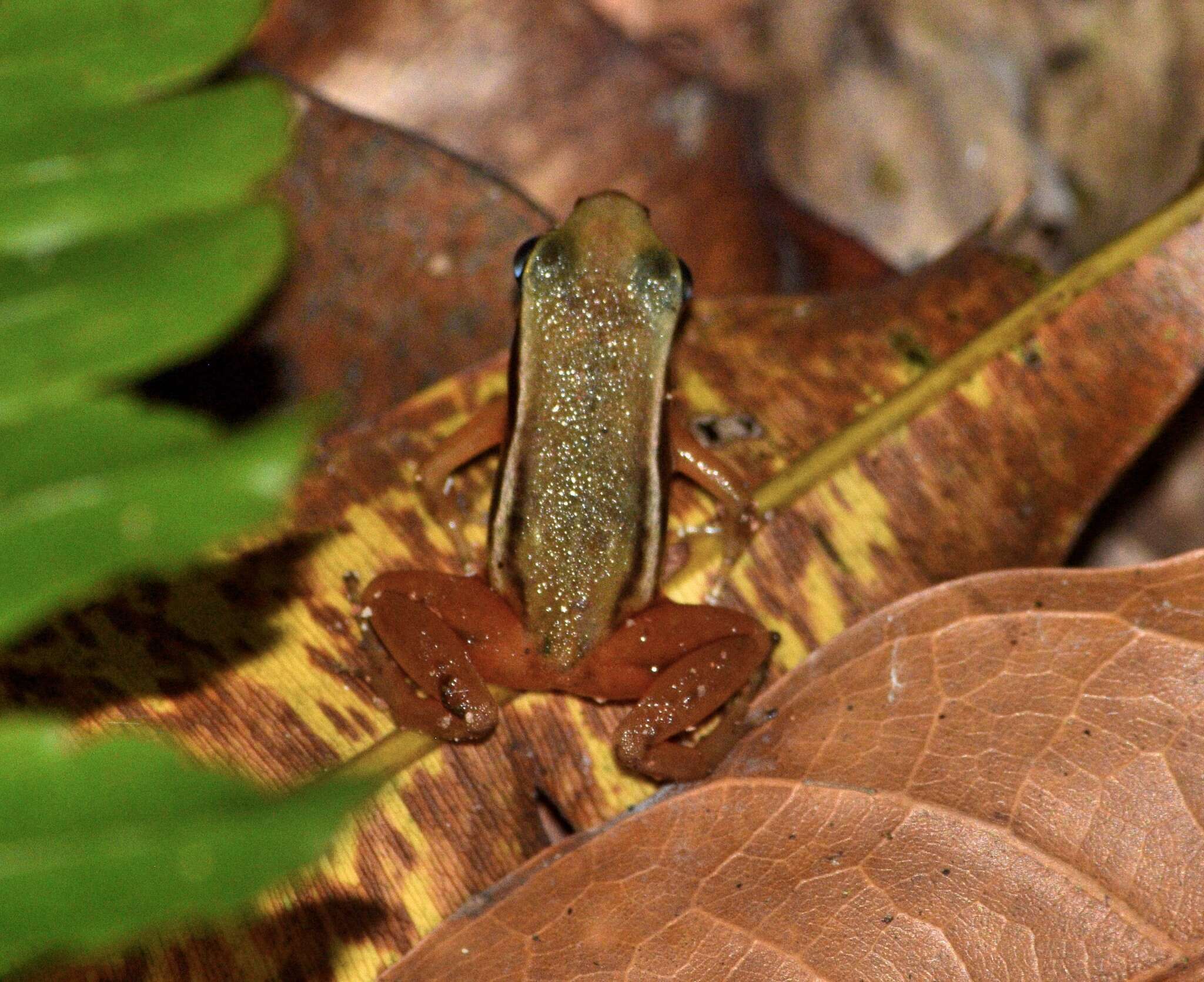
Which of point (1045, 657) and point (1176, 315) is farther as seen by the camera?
point (1176, 315)

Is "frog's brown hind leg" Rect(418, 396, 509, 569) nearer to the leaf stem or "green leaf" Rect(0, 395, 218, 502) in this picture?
the leaf stem

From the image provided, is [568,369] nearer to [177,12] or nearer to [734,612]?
[734,612]

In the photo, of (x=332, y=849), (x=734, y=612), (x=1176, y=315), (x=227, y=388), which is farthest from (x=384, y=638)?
(x=1176, y=315)

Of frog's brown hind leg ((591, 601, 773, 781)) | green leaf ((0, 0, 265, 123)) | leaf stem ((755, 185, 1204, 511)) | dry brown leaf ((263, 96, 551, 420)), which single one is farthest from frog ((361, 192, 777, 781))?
green leaf ((0, 0, 265, 123))

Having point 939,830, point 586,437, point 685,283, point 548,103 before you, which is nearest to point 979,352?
point 685,283

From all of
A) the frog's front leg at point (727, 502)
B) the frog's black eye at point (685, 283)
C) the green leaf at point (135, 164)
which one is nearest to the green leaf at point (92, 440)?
the green leaf at point (135, 164)

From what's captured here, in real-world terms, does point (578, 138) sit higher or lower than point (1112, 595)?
higher
